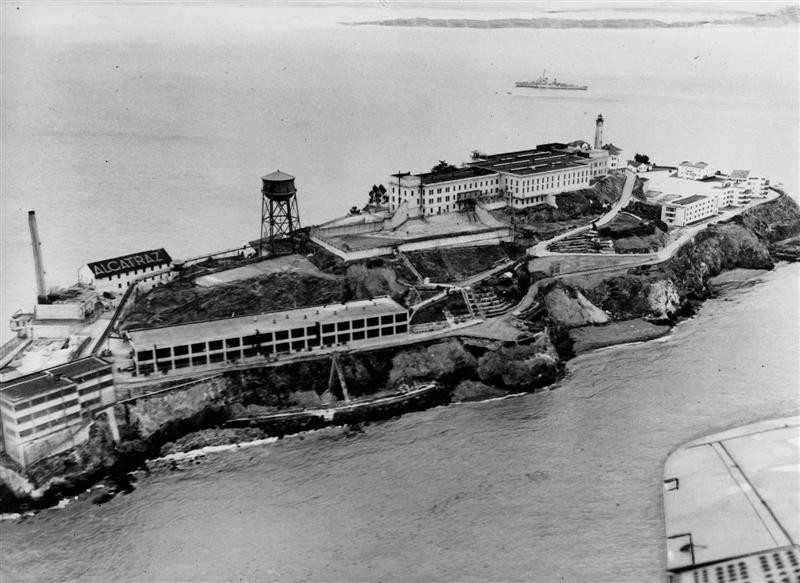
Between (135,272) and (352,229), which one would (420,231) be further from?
(135,272)

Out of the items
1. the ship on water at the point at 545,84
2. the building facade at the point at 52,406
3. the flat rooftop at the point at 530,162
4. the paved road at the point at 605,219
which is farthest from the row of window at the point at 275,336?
the ship on water at the point at 545,84

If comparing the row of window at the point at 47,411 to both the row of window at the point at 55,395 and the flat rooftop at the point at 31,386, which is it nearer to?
the row of window at the point at 55,395

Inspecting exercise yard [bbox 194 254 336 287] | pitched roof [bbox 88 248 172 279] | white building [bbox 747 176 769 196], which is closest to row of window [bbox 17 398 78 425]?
pitched roof [bbox 88 248 172 279]

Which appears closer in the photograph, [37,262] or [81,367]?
[81,367]

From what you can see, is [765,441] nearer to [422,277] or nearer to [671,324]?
[671,324]

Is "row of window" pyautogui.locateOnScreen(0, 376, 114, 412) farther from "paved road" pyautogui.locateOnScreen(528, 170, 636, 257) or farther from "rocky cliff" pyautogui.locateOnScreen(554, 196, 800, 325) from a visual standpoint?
"paved road" pyautogui.locateOnScreen(528, 170, 636, 257)

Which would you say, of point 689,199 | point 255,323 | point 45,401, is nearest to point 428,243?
point 255,323
